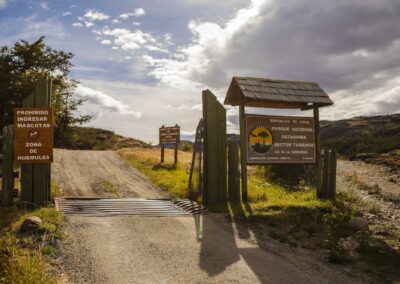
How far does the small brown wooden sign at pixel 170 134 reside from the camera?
23.0m

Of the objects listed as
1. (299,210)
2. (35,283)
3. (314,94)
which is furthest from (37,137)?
(314,94)

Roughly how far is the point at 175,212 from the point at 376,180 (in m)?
11.8

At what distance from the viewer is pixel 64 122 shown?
3903 centimetres

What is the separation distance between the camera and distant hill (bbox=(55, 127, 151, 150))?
37.9 m

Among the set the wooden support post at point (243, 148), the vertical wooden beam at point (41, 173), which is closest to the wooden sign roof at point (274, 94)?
the wooden support post at point (243, 148)

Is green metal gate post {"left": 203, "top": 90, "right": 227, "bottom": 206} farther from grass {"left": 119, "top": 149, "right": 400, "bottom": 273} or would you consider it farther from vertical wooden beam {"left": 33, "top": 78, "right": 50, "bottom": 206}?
vertical wooden beam {"left": 33, "top": 78, "right": 50, "bottom": 206}

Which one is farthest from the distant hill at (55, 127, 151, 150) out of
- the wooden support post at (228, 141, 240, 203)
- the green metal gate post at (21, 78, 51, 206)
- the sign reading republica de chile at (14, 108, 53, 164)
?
the sign reading republica de chile at (14, 108, 53, 164)

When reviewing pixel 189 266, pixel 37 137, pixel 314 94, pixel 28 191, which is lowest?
pixel 189 266

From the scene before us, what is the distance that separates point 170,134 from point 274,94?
12.2 metres

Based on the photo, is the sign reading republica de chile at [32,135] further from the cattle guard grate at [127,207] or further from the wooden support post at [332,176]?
the wooden support post at [332,176]

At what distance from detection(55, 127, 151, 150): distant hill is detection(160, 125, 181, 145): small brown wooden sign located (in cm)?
1483

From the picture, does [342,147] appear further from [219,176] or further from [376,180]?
[219,176]

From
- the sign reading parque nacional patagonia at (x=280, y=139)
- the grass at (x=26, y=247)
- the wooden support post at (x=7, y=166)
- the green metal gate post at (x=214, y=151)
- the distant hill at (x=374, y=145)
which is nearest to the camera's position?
the grass at (x=26, y=247)

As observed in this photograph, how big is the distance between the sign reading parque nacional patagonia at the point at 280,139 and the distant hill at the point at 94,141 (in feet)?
88.7
